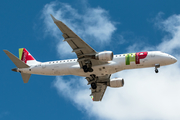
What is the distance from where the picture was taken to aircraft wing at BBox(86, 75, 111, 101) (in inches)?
2584

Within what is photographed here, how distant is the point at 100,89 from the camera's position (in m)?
67.7

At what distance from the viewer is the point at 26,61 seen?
65.2m

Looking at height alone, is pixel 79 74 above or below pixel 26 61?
below

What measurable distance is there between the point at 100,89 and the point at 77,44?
644 inches

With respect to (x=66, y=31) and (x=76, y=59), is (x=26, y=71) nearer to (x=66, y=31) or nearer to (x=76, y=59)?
(x=76, y=59)

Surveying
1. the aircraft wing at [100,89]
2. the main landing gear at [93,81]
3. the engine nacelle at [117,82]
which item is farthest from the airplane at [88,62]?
the engine nacelle at [117,82]

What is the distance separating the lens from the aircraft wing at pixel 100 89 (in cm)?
6564

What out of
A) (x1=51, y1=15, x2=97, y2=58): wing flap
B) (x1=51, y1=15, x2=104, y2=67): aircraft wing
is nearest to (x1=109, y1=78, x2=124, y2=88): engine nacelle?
(x1=51, y1=15, x2=104, y2=67): aircraft wing

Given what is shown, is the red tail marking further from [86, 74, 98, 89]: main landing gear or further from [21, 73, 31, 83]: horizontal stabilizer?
[86, 74, 98, 89]: main landing gear

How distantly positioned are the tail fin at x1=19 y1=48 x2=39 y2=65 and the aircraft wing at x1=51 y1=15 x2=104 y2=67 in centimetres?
1185

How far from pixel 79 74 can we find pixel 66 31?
432 inches

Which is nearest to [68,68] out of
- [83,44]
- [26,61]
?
[83,44]

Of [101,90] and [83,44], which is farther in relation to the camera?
[101,90]

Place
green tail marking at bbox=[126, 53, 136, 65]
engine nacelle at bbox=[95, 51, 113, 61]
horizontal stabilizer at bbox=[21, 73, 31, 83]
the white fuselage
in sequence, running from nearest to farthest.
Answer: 1. engine nacelle at bbox=[95, 51, 113, 61]
2. the white fuselage
3. green tail marking at bbox=[126, 53, 136, 65]
4. horizontal stabilizer at bbox=[21, 73, 31, 83]
